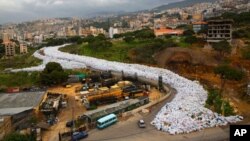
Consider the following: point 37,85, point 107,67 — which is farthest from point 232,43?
point 37,85

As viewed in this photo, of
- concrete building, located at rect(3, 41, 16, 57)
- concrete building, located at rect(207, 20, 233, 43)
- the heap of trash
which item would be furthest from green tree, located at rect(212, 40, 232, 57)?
concrete building, located at rect(3, 41, 16, 57)

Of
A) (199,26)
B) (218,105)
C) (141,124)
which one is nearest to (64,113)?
(141,124)

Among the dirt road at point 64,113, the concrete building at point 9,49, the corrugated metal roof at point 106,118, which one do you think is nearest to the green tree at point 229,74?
the corrugated metal roof at point 106,118

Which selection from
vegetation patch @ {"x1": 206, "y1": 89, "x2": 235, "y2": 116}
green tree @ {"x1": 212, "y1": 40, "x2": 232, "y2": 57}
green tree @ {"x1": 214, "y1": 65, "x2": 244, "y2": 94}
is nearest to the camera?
vegetation patch @ {"x1": 206, "y1": 89, "x2": 235, "y2": 116}

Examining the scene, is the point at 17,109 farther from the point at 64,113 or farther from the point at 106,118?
the point at 106,118

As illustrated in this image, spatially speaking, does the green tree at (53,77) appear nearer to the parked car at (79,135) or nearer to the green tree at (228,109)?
the parked car at (79,135)

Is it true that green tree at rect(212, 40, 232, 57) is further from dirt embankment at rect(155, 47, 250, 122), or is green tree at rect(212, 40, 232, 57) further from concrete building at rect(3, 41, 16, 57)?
concrete building at rect(3, 41, 16, 57)
